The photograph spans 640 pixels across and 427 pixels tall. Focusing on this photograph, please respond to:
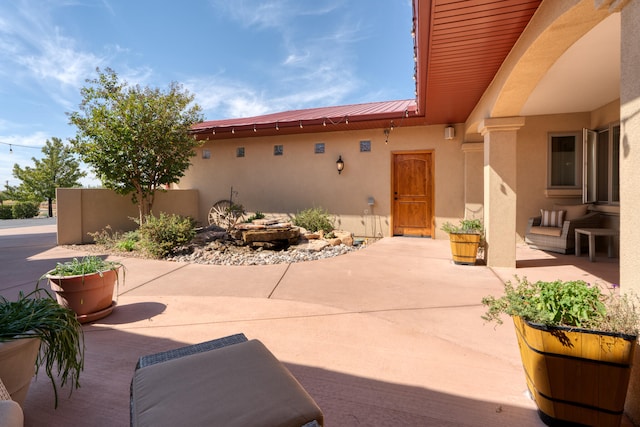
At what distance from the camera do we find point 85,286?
9.52ft

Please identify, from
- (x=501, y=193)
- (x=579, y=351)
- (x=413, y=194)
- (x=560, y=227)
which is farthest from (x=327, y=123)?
(x=579, y=351)

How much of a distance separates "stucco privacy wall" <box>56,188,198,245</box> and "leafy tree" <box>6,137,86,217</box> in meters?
17.3

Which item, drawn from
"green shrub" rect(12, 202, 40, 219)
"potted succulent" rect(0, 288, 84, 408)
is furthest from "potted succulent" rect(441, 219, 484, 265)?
"green shrub" rect(12, 202, 40, 219)

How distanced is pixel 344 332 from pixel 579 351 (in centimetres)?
167

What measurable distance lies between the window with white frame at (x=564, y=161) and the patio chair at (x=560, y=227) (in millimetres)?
749

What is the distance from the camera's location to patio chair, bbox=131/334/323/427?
104cm

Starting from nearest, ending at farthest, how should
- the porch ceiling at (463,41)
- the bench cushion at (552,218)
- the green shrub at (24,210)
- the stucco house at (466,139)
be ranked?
the porch ceiling at (463,41) < the stucco house at (466,139) < the bench cushion at (552,218) < the green shrub at (24,210)

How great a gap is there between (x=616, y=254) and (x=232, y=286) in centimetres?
653

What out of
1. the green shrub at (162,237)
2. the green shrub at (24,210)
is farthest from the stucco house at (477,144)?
the green shrub at (24,210)

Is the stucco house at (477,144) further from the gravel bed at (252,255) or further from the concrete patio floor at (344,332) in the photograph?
the gravel bed at (252,255)

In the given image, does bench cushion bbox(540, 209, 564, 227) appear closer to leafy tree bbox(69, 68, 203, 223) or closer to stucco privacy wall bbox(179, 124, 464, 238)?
stucco privacy wall bbox(179, 124, 464, 238)

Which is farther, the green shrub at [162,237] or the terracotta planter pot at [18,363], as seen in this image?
the green shrub at [162,237]

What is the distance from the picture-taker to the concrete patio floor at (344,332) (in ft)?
5.89

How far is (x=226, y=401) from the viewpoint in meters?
1.12
